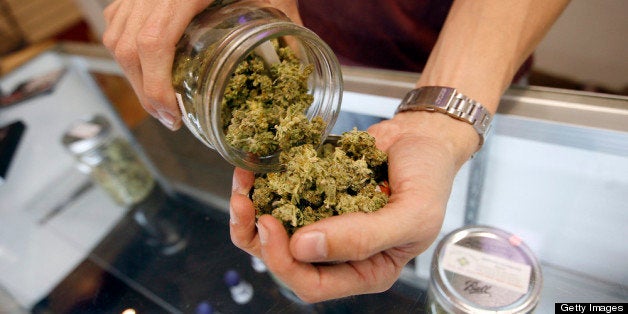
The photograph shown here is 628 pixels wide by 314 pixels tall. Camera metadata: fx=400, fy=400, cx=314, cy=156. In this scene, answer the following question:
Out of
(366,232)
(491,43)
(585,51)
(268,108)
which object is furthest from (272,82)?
(585,51)

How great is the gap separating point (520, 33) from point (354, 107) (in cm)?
36

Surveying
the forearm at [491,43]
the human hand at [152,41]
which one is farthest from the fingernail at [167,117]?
the forearm at [491,43]

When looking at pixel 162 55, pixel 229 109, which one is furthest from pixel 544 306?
pixel 162 55

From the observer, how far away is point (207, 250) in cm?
83

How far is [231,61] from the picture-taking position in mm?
527

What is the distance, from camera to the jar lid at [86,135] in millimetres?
1097

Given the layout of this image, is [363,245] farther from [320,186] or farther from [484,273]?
[484,273]

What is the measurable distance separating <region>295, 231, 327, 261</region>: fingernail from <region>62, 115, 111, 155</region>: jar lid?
87 centimetres

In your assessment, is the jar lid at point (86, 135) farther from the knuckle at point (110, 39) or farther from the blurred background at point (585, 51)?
the blurred background at point (585, 51)

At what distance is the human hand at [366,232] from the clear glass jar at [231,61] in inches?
3.3

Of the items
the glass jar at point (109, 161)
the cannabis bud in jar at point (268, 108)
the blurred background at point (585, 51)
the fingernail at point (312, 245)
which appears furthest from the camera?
the blurred background at point (585, 51)

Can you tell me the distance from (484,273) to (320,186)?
12.8 inches

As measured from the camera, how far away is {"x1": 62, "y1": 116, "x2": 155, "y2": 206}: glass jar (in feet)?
3.38

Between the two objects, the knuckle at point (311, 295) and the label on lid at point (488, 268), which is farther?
the label on lid at point (488, 268)
